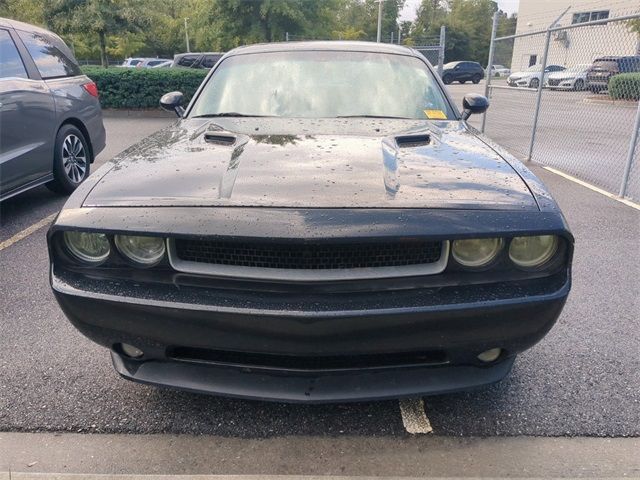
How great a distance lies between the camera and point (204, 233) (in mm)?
1719

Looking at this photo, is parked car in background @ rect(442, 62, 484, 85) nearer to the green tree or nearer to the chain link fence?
the green tree

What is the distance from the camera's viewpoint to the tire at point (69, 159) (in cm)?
514

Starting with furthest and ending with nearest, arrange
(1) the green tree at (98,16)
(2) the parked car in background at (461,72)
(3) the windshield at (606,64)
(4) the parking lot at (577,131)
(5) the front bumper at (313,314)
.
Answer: (2) the parked car in background at (461,72), (1) the green tree at (98,16), (4) the parking lot at (577,131), (3) the windshield at (606,64), (5) the front bumper at (313,314)

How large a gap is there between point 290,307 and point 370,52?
239 cm

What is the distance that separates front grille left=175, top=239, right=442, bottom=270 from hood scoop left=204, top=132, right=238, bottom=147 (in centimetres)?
76

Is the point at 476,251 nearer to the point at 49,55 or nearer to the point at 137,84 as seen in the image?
the point at 49,55

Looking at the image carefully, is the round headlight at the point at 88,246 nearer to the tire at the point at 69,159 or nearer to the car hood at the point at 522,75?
the tire at the point at 69,159

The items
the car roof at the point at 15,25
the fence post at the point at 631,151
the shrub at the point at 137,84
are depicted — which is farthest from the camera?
the shrub at the point at 137,84

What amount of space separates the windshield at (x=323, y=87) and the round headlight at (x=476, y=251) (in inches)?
54.3

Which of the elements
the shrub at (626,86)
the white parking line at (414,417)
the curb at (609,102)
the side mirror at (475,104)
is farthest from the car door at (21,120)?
the curb at (609,102)

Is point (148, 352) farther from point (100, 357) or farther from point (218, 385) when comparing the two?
point (100, 357)

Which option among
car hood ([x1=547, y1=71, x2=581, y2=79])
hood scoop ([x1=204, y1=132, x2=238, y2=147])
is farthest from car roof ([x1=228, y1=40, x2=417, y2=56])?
car hood ([x1=547, y1=71, x2=581, y2=79])

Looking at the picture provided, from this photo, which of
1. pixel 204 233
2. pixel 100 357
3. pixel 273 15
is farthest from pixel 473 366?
pixel 273 15

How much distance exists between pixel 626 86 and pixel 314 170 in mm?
5143
